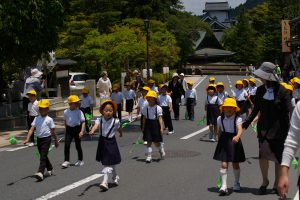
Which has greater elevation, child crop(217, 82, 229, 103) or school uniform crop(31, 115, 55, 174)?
child crop(217, 82, 229, 103)

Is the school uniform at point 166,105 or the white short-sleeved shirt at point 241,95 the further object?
the white short-sleeved shirt at point 241,95

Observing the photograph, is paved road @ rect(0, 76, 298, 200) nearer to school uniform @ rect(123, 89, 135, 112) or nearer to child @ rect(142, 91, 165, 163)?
child @ rect(142, 91, 165, 163)

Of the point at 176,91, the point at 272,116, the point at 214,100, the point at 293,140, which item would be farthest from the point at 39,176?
the point at 176,91

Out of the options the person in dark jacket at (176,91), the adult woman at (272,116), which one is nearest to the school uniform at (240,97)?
the person in dark jacket at (176,91)

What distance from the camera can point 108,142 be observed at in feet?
27.1

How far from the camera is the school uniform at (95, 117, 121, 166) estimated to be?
812 centimetres

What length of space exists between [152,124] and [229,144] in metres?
3.17

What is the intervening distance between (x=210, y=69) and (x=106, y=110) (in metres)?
63.4

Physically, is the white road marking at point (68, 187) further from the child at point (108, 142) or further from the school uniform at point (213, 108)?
the school uniform at point (213, 108)

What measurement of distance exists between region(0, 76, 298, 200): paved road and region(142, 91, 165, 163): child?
0.43 meters

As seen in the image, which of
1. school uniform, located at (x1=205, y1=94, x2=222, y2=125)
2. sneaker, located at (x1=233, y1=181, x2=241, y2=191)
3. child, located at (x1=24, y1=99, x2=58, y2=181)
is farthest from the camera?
school uniform, located at (x1=205, y1=94, x2=222, y2=125)

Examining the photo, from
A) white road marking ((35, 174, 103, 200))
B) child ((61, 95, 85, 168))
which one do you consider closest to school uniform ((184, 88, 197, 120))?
child ((61, 95, 85, 168))

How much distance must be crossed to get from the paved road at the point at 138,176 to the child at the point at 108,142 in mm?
383

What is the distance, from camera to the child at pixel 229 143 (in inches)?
294
